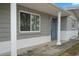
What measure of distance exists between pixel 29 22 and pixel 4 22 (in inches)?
97.9

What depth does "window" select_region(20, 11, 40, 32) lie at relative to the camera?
8.97 meters

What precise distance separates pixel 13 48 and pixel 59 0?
9.39ft

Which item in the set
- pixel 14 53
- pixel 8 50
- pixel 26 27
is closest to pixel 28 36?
pixel 26 27

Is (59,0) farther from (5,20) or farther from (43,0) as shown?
(5,20)

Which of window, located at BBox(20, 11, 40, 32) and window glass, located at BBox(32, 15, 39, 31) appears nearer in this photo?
window, located at BBox(20, 11, 40, 32)

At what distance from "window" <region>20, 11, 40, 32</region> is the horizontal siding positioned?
135 centimetres

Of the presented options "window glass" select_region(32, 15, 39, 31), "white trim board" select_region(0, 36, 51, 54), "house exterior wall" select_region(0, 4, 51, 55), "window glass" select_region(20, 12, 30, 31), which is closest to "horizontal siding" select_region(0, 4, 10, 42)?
"house exterior wall" select_region(0, 4, 51, 55)

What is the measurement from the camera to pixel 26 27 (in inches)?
370

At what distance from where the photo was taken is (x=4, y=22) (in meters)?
7.42

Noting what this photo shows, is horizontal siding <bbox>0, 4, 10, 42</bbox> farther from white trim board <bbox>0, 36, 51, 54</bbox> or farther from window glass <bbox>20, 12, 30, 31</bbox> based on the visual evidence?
window glass <bbox>20, 12, 30, 31</bbox>

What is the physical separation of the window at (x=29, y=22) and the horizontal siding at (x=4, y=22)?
135cm

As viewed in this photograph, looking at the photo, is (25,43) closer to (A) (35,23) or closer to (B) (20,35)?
(B) (20,35)

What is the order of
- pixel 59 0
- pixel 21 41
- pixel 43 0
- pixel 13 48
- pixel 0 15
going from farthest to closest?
pixel 21 41 < pixel 0 15 < pixel 13 48 < pixel 43 0 < pixel 59 0

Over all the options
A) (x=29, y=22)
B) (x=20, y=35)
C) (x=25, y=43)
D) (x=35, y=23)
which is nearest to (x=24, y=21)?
(x=29, y=22)
